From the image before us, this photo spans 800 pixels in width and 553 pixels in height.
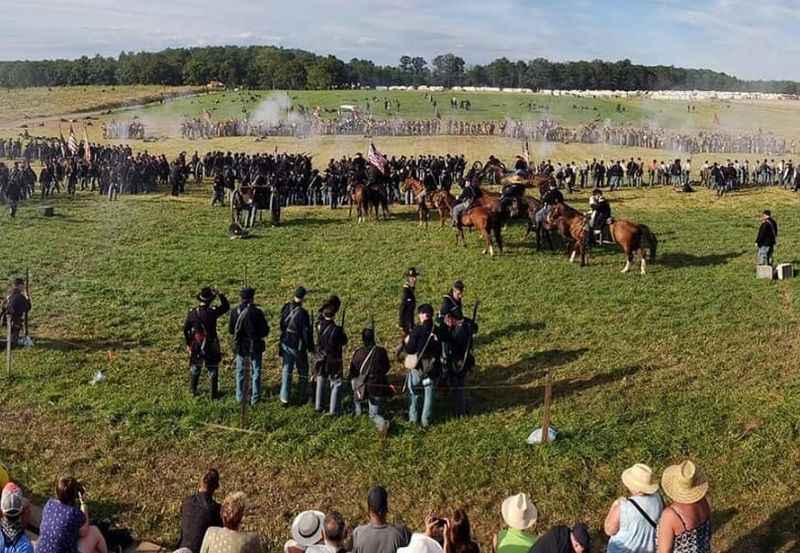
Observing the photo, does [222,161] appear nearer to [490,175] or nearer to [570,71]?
[490,175]

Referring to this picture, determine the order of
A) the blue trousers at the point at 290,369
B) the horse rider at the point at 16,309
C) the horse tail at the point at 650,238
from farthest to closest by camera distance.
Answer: the horse tail at the point at 650,238, the horse rider at the point at 16,309, the blue trousers at the point at 290,369

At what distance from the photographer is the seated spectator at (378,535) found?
6.65 m

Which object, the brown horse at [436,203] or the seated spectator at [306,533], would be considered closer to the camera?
the seated spectator at [306,533]

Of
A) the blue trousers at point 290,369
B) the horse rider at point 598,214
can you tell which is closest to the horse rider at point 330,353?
the blue trousers at point 290,369

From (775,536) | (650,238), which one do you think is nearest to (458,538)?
(775,536)

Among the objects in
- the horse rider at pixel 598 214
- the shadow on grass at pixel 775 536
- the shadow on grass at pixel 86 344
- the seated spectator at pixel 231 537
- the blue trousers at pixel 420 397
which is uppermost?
the horse rider at pixel 598 214

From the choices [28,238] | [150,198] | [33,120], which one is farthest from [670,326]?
[33,120]

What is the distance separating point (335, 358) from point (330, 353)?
110mm

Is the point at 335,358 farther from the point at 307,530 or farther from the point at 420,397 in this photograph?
the point at 307,530

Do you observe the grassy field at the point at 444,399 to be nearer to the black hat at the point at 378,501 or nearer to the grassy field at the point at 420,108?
the black hat at the point at 378,501

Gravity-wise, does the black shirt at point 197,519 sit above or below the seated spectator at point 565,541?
below

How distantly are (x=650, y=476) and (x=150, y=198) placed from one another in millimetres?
28120

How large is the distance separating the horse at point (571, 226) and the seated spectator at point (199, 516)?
15.8m

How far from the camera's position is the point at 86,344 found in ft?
51.1
